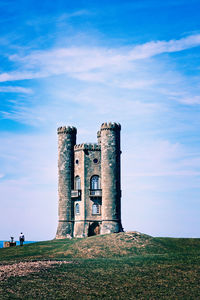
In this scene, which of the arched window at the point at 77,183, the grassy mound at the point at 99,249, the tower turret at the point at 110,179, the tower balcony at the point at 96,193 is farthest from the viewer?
the arched window at the point at 77,183

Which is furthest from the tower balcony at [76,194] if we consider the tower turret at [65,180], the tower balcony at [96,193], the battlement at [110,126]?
the battlement at [110,126]

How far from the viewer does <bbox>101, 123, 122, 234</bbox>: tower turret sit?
67.9 meters

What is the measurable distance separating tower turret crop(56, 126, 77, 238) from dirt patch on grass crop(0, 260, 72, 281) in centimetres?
3279

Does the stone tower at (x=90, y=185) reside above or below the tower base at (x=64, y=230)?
above

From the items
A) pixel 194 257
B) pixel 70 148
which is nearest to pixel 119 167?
pixel 70 148

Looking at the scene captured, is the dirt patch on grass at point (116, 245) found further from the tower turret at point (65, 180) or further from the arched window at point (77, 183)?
the arched window at point (77, 183)

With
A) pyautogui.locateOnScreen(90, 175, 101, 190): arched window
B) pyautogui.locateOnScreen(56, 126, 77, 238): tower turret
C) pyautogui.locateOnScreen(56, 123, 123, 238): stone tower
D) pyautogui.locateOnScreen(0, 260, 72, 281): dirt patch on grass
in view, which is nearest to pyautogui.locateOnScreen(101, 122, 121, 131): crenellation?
pyautogui.locateOnScreen(56, 123, 123, 238): stone tower

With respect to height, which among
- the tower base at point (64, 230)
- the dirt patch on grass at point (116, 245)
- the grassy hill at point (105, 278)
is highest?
the tower base at point (64, 230)

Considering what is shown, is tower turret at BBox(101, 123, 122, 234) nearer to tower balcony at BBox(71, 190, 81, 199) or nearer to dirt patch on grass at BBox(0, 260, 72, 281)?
tower balcony at BBox(71, 190, 81, 199)

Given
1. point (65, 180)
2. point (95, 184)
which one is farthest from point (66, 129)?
point (95, 184)

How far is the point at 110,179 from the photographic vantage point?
225 feet

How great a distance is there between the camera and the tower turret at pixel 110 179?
67.9m

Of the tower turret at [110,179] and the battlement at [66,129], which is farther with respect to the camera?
the battlement at [66,129]

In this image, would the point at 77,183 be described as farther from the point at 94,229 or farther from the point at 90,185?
the point at 94,229
